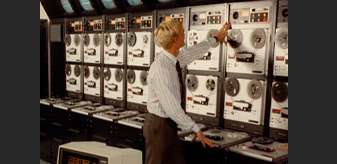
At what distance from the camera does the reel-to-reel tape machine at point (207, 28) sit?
142 inches

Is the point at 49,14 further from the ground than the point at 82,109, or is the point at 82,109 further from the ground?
the point at 49,14

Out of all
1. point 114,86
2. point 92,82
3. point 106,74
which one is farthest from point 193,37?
point 92,82

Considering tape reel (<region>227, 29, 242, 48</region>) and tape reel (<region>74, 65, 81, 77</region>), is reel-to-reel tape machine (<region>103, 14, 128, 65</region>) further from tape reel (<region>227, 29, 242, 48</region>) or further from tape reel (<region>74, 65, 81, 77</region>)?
tape reel (<region>227, 29, 242, 48</region>)

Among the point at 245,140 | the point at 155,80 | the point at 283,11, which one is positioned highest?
the point at 283,11

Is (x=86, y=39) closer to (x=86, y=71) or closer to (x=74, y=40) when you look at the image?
(x=74, y=40)

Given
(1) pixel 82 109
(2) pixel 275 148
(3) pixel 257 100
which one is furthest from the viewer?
(1) pixel 82 109

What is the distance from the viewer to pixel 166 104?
8.18 feet

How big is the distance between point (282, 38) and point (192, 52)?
86 cm

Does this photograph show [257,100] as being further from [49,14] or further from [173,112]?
[49,14]

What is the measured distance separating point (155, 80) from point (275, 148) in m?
1.27

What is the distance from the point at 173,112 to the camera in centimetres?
249

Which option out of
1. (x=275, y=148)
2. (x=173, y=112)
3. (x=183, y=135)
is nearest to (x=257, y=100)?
(x=275, y=148)

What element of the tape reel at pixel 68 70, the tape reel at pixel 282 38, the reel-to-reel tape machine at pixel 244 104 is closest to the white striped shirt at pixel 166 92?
the reel-to-reel tape machine at pixel 244 104

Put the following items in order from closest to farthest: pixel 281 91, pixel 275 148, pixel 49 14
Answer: pixel 275 148, pixel 281 91, pixel 49 14
